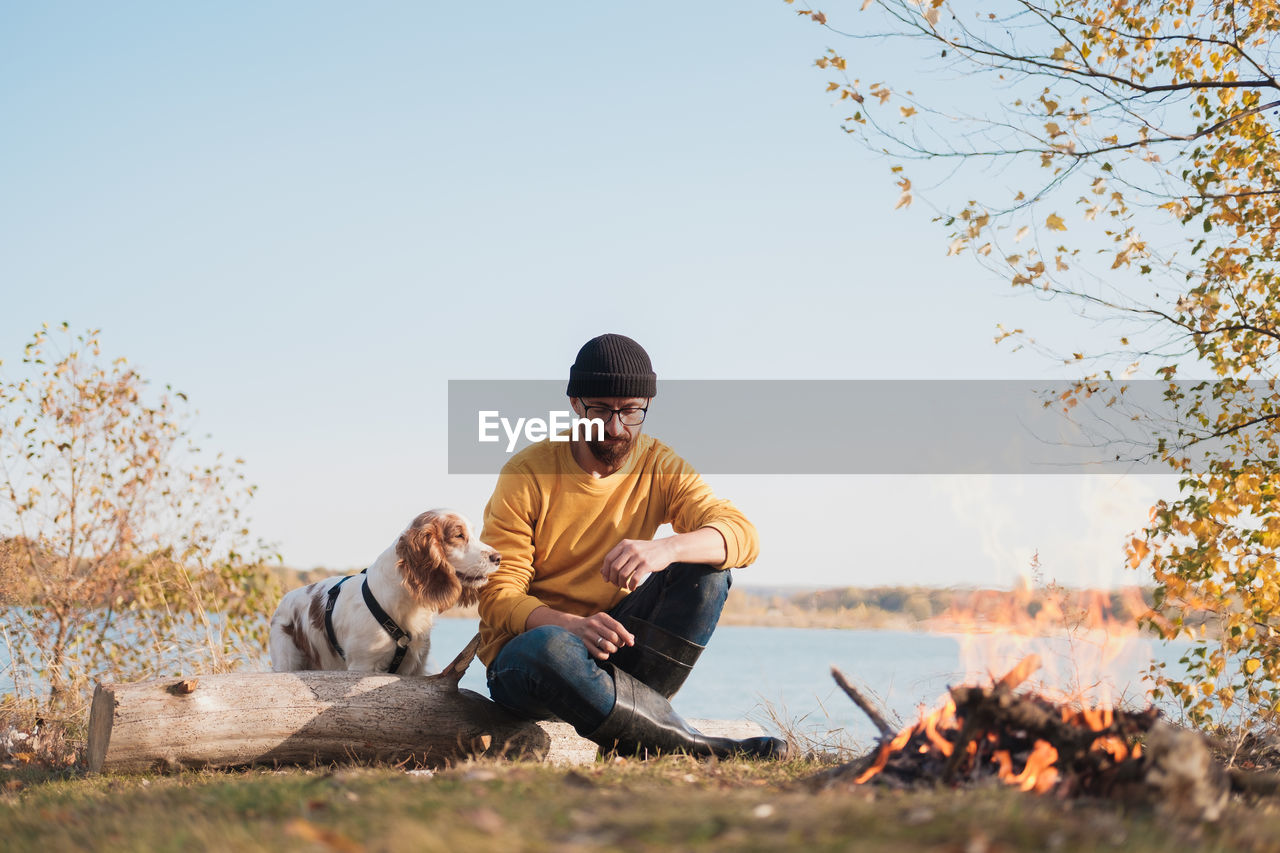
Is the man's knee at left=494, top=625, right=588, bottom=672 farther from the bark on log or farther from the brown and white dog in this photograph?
the brown and white dog

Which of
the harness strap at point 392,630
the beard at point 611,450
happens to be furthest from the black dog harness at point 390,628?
the beard at point 611,450

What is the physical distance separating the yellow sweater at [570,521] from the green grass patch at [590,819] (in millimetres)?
1270

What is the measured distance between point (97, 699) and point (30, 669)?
3858 millimetres

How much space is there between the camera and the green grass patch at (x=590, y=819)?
6.45 ft

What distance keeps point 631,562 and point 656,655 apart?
2.03 feet

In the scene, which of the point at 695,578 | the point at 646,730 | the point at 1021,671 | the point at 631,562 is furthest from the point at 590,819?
the point at 695,578

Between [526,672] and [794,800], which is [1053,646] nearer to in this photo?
[526,672]

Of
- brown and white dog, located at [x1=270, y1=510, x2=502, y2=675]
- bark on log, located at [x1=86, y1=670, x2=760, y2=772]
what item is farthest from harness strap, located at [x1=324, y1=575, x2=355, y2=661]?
bark on log, located at [x1=86, y1=670, x2=760, y2=772]

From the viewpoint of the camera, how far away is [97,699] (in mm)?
4246

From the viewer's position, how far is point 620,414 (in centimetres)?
436

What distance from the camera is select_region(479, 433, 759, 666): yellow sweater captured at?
14.1ft

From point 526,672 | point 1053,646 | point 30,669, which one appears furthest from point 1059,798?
point 30,669

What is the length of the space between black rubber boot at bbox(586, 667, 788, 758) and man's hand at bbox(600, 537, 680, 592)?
45cm

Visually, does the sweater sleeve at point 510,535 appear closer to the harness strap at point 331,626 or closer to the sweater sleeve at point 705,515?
the sweater sleeve at point 705,515
